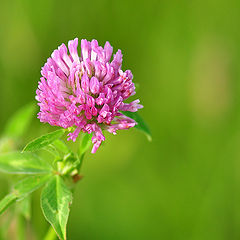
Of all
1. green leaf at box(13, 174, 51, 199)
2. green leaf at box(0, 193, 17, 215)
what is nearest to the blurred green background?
green leaf at box(13, 174, 51, 199)

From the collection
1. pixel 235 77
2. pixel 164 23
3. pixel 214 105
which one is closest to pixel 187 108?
pixel 214 105

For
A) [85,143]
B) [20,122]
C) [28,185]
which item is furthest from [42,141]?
[20,122]

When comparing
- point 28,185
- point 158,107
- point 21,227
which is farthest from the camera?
point 158,107

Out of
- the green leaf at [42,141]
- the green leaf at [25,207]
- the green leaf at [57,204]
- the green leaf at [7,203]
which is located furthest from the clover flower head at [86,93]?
the green leaf at [25,207]

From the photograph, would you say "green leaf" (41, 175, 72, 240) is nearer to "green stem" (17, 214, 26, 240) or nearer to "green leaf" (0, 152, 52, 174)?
"green leaf" (0, 152, 52, 174)

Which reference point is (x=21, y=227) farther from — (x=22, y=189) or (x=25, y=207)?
(x=22, y=189)
